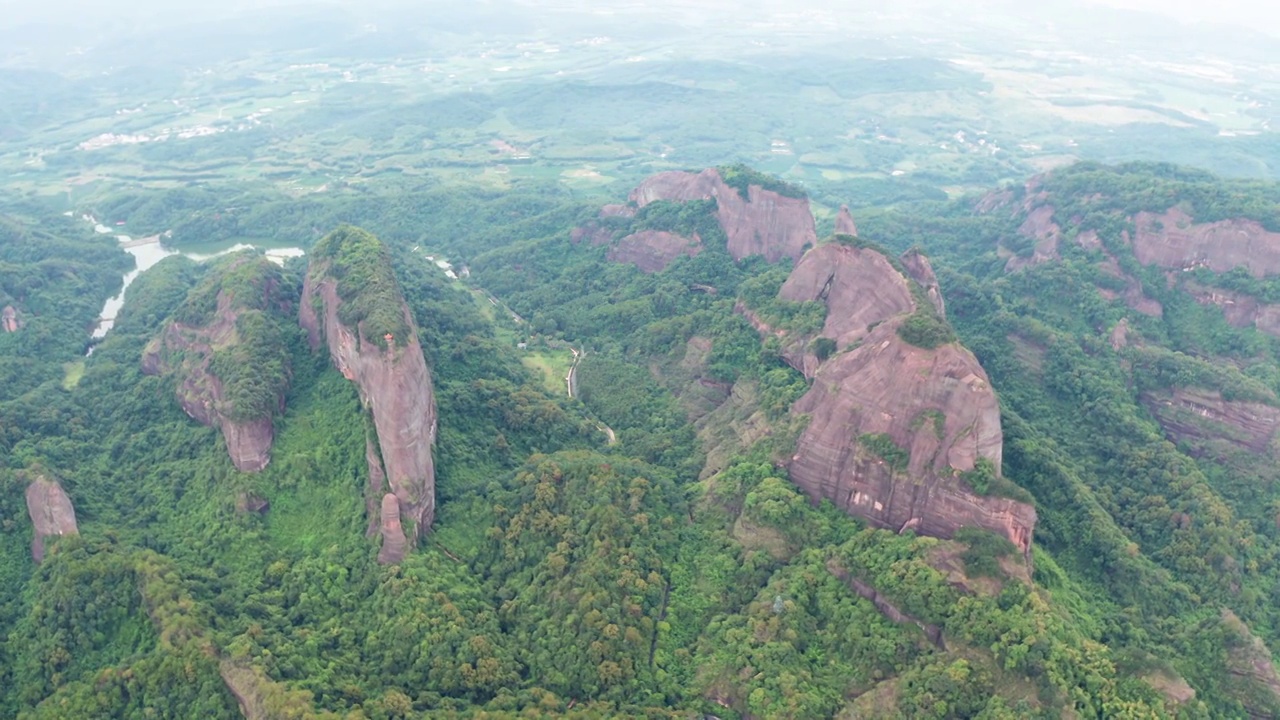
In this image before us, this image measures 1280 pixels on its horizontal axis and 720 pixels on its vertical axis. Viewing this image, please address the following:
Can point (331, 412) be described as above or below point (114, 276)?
above

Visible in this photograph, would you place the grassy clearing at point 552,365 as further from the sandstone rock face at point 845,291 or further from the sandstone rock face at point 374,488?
the sandstone rock face at point 374,488

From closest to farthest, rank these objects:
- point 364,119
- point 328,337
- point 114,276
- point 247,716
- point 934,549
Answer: point 247,716 → point 934,549 → point 328,337 → point 114,276 → point 364,119

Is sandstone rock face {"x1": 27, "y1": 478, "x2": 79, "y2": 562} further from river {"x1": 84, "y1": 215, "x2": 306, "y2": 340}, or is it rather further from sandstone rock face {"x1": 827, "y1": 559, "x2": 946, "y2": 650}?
river {"x1": 84, "y1": 215, "x2": 306, "y2": 340}

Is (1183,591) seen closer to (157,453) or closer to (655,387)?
(655,387)

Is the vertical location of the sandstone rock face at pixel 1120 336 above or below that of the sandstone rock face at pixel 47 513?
above

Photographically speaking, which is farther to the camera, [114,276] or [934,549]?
[114,276]

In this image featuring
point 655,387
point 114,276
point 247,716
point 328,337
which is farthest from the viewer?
point 114,276

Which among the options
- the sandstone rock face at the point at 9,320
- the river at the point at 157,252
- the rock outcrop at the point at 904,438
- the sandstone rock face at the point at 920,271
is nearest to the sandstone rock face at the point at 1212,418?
the sandstone rock face at the point at 920,271

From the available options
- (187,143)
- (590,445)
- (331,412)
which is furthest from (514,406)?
(187,143)
